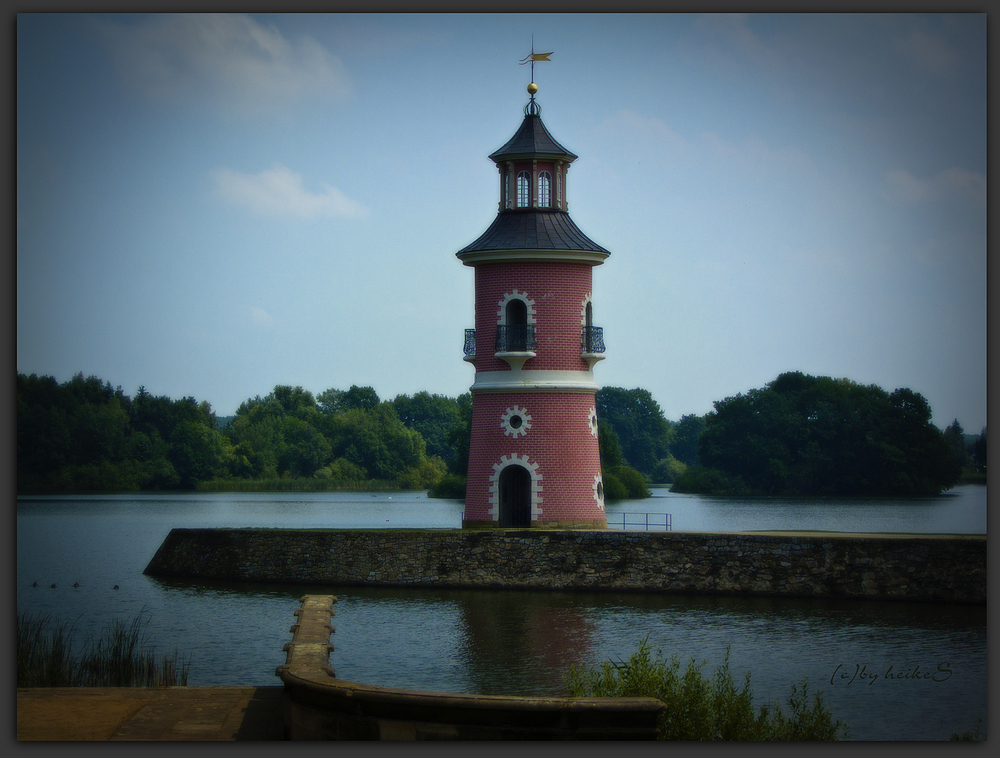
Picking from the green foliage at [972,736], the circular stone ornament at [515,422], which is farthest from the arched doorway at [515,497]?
the green foliage at [972,736]

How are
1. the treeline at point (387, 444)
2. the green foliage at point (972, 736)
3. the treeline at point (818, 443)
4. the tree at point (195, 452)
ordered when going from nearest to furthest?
the green foliage at point (972, 736) → the treeline at point (387, 444) → the treeline at point (818, 443) → the tree at point (195, 452)

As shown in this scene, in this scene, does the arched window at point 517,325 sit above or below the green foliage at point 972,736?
above

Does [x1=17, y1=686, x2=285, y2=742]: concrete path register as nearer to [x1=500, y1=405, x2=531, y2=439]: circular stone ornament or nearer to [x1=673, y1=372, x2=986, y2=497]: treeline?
[x1=500, y1=405, x2=531, y2=439]: circular stone ornament

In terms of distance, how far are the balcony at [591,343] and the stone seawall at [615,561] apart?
13.7 ft

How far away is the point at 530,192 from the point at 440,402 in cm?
8025

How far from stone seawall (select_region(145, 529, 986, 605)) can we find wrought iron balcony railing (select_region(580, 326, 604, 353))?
173 inches

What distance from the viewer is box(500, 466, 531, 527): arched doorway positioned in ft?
91.0

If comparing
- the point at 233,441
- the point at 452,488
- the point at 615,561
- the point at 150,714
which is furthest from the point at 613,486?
the point at 150,714

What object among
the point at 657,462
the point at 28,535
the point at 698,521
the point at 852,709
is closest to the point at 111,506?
the point at 28,535

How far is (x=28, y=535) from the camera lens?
4303cm

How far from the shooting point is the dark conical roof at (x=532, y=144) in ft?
89.4

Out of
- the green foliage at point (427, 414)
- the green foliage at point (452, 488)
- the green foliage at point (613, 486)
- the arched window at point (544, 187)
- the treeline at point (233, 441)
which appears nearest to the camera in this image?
the arched window at point (544, 187)

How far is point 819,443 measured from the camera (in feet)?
236

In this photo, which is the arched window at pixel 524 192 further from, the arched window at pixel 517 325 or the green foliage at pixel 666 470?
the green foliage at pixel 666 470
